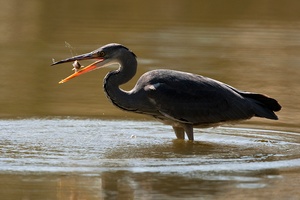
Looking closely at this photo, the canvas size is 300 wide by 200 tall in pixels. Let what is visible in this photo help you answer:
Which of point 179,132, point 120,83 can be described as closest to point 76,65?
point 120,83

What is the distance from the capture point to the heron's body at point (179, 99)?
11.5 metres

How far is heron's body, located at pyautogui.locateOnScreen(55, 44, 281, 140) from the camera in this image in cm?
1145

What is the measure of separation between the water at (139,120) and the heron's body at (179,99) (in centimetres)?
31

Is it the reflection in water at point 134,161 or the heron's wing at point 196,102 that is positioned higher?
the heron's wing at point 196,102

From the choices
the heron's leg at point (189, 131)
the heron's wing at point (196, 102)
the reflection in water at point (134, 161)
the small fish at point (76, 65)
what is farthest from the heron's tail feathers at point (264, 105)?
the small fish at point (76, 65)

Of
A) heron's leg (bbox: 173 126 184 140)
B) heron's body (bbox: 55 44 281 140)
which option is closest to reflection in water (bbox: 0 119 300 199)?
heron's leg (bbox: 173 126 184 140)

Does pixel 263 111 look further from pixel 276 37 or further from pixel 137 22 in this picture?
pixel 137 22

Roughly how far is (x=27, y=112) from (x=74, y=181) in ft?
13.7

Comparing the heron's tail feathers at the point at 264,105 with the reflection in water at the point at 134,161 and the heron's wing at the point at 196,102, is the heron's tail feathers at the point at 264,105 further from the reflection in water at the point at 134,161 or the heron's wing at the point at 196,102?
the reflection in water at the point at 134,161

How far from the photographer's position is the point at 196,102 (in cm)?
1159

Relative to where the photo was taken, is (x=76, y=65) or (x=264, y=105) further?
(x=76, y=65)

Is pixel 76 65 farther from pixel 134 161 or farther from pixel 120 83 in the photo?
pixel 134 161

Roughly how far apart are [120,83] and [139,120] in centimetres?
130

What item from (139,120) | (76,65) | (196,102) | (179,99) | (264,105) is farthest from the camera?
(139,120)
